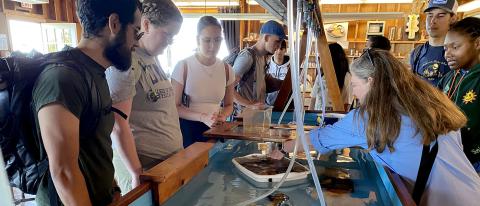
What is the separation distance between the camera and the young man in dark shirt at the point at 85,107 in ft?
2.17

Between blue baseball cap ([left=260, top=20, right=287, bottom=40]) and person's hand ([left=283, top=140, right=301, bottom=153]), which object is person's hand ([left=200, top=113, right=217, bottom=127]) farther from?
blue baseball cap ([left=260, top=20, right=287, bottom=40])

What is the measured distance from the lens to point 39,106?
66 cm

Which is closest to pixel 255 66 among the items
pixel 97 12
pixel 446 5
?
pixel 446 5

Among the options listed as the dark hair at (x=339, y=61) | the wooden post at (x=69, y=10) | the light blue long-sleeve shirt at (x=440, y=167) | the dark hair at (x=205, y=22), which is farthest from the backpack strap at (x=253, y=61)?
the wooden post at (x=69, y=10)

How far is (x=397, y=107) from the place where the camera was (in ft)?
3.51

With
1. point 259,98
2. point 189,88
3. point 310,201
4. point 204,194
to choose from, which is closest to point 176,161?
point 204,194

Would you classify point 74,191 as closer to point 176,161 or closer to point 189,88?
point 176,161


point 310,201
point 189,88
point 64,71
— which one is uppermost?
point 64,71

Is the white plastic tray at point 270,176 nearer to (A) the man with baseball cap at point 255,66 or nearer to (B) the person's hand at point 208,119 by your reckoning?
(B) the person's hand at point 208,119

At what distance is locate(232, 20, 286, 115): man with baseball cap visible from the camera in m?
2.19

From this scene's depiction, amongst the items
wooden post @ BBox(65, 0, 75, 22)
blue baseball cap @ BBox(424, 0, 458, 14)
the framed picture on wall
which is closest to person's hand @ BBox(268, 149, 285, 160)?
blue baseball cap @ BBox(424, 0, 458, 14)

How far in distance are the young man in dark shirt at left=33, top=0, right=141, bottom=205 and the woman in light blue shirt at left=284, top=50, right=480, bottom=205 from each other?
0.86 metres

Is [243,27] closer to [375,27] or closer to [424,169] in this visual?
[375,27]

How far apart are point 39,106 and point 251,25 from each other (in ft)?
20.8
